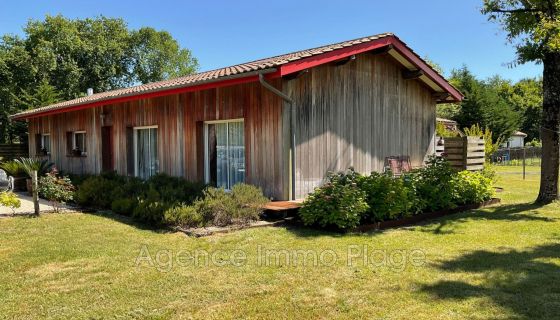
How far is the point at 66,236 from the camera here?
7.38m

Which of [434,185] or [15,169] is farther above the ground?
[15,169]

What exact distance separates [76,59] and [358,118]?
35530 millimetres

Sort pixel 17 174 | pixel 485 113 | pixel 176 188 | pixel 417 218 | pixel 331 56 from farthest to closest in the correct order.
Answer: pixel 485 113 → pixel 17 174 → pixel 176 188 → pixel 331 56 → pixel 417 218

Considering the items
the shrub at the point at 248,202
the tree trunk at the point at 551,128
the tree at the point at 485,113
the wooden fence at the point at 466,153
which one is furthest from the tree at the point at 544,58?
the tree at the point at 485,113

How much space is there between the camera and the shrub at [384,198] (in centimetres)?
807

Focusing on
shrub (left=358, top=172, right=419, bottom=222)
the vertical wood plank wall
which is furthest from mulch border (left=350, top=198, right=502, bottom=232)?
the vertical wood plank wall

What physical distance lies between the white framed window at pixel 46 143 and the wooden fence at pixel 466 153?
15.7 m

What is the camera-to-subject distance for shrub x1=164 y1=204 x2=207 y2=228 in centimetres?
773

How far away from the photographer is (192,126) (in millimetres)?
11008

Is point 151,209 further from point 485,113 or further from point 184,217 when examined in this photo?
point 485,113

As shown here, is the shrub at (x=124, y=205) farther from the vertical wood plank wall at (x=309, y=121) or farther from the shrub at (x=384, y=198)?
the shrub at (x=384, y=198)

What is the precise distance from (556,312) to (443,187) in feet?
19.1

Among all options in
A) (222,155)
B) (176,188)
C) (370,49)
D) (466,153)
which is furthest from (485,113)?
(176,188)

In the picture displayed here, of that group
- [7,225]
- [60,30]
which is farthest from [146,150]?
[60,30]
